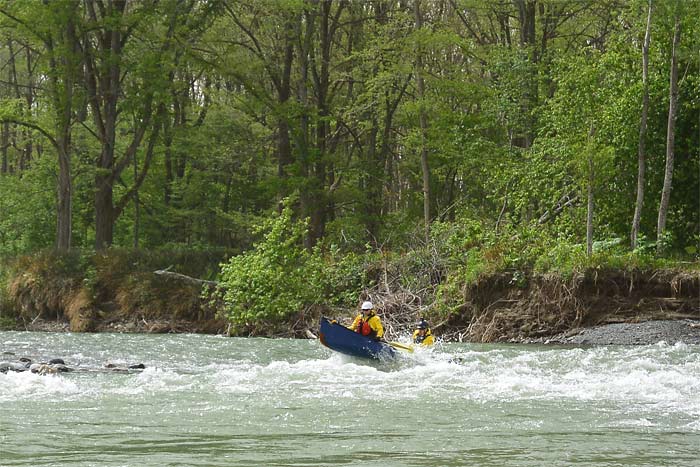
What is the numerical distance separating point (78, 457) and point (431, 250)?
1649 cm

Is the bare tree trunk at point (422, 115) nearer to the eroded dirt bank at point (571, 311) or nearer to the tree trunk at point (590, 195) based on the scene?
the eroded dirt bank at point (571, 311)

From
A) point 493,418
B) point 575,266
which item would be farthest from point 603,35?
point 493,418

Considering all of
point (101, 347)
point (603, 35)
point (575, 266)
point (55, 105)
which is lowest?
point (101, 347)

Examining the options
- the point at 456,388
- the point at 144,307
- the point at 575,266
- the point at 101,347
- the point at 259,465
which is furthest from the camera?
the point at 144,307

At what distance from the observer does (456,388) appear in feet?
37.5

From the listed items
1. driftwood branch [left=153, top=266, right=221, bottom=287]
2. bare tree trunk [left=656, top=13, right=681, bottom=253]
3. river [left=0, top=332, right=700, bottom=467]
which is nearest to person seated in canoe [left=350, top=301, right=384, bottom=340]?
river [left=0, top=332, right=700, bottom=467]

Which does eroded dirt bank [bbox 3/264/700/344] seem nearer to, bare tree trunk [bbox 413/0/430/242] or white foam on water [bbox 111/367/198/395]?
bare tree trunk [bbox 413/0/430/242]

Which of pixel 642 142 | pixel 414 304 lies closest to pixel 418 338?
pixel 414 304

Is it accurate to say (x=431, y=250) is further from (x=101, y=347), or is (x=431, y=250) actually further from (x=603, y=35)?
(x=603, y=35)

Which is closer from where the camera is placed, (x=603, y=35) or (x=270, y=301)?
(x=270, y=301)

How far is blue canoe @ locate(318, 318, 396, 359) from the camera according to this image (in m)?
14.8

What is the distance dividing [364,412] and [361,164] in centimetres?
2203

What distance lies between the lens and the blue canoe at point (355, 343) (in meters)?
14.8

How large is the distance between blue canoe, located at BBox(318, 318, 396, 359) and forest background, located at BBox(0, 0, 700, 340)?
5.95 m
